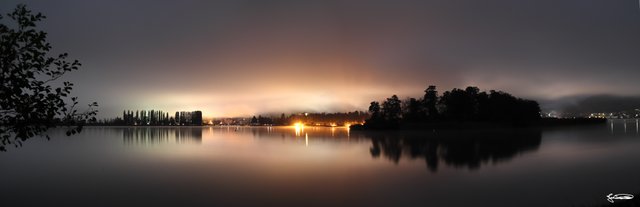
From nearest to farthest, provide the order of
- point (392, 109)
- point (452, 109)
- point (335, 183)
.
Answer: point (335, 183) → point (452, 109) → point (392, 109)

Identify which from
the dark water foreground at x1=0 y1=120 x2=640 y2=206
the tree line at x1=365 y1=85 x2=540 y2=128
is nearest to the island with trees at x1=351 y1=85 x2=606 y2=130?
the tree line at x1=365 y1=85 x2=540 y2=128

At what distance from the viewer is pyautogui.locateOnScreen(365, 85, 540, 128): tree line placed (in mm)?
118250

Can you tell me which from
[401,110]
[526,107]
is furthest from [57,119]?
[526,107]

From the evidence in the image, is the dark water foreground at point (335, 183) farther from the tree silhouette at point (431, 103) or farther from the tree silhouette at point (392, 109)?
the tree silhouette at point (392, 109)

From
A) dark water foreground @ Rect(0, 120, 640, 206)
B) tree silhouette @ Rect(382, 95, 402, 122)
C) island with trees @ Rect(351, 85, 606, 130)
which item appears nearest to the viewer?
dark water foreground @ Rect(0, 120, 640, 206)

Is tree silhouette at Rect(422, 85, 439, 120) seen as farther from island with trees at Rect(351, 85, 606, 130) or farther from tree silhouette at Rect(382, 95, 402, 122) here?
tree silhouette at Rect(382, 95, 402, 122)

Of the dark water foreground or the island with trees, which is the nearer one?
the dark water foreground

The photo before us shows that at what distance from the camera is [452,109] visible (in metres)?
118

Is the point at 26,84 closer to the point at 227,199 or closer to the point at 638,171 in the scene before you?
the point at 227,199

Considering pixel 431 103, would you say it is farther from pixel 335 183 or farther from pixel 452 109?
pixel 335 183

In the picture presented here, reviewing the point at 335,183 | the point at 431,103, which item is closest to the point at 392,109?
the point at 431,103

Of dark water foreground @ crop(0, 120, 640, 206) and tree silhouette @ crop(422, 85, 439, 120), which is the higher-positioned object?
tree silhouette @ crop(422, 85, 439, 120)

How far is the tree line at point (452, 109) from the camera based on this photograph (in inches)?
4656

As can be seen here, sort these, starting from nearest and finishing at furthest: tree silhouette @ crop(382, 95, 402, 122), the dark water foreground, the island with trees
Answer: the dark water foreground, the island with trees, tree silhouette @ crop(382, 95, 402, 122)
